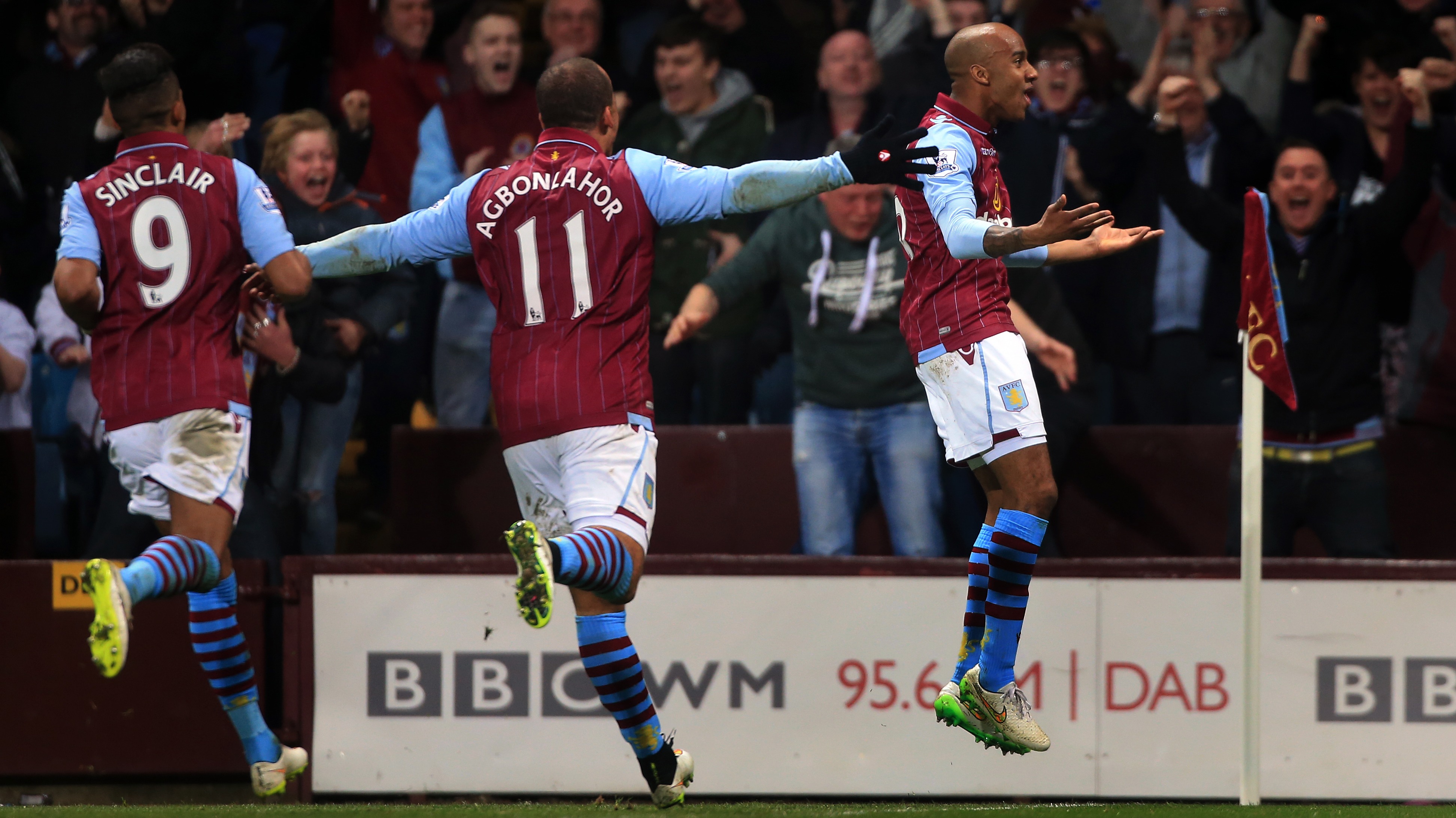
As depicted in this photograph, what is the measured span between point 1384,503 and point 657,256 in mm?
3704

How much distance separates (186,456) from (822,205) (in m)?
3.34

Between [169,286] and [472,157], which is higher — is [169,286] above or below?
below

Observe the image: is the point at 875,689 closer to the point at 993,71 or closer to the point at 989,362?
the point at 989,362

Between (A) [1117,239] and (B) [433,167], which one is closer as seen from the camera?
(A) [1117,239]

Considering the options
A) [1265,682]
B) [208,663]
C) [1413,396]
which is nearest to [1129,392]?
[1413,396]

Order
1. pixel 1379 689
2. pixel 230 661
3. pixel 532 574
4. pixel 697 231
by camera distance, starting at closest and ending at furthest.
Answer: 1. pixel 532 574
2. pixel 230 661
3. pixel 1379 689
4. pixel 697 231

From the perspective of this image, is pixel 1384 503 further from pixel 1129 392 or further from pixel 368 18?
pixel 368 18

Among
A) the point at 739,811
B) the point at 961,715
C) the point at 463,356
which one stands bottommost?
the point at 739,811

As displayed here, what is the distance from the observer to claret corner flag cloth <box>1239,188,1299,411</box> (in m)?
6.19

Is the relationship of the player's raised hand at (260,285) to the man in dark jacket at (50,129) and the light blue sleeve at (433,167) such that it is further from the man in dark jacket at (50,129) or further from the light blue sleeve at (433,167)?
the man in dark jacket at (50,129)

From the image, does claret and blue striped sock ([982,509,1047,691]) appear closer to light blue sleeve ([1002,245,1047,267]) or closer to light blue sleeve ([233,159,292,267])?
light blue sleeve ([1002,245,1047,267])

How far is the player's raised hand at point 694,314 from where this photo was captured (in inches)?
298

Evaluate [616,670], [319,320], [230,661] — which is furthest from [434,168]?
[616,670]

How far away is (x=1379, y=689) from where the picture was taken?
22.5 feet
